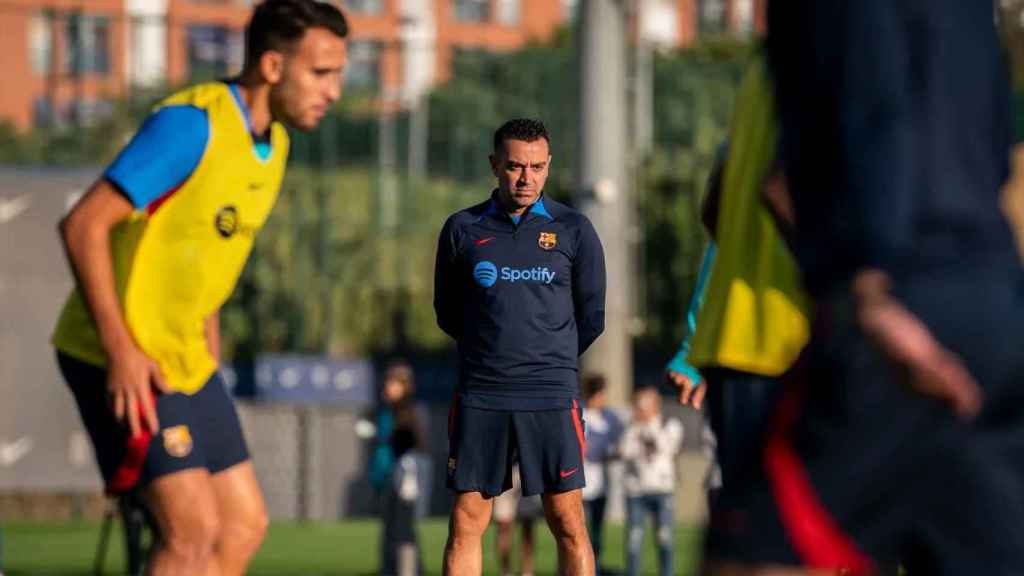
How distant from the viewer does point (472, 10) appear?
9119 centimetres

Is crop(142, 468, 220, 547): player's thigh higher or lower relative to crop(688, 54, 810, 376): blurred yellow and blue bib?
lower

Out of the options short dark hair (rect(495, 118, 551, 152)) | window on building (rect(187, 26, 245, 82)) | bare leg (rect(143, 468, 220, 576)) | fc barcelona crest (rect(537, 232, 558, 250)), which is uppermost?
window on building (rect(187, 26, 245, 82))

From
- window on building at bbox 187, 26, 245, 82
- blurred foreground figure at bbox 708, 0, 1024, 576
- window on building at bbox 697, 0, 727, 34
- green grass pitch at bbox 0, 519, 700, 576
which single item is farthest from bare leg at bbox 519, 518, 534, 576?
window on building at bbox 697, 0, 727, 34

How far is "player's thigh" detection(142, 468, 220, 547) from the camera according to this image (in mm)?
6566

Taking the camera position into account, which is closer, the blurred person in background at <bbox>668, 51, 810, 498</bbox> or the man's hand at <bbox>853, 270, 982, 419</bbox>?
the man's hand at <bbox>853, 270, 982, 419</bbox>

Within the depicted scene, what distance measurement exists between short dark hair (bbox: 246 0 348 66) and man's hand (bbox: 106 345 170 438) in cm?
115

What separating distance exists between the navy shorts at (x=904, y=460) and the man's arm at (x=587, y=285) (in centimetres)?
596

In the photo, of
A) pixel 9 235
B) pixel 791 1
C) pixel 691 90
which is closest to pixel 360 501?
pixel 9 235

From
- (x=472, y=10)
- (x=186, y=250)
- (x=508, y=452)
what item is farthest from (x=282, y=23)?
(x=472, y=10)

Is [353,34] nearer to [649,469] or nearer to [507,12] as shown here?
[507,12]

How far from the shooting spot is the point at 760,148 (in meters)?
5.63

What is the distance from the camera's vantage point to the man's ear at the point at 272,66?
689 cm

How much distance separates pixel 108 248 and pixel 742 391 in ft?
6.02

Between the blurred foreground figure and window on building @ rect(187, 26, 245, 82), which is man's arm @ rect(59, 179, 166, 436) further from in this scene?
window on building @ rect(187, 26, 245, 82)
